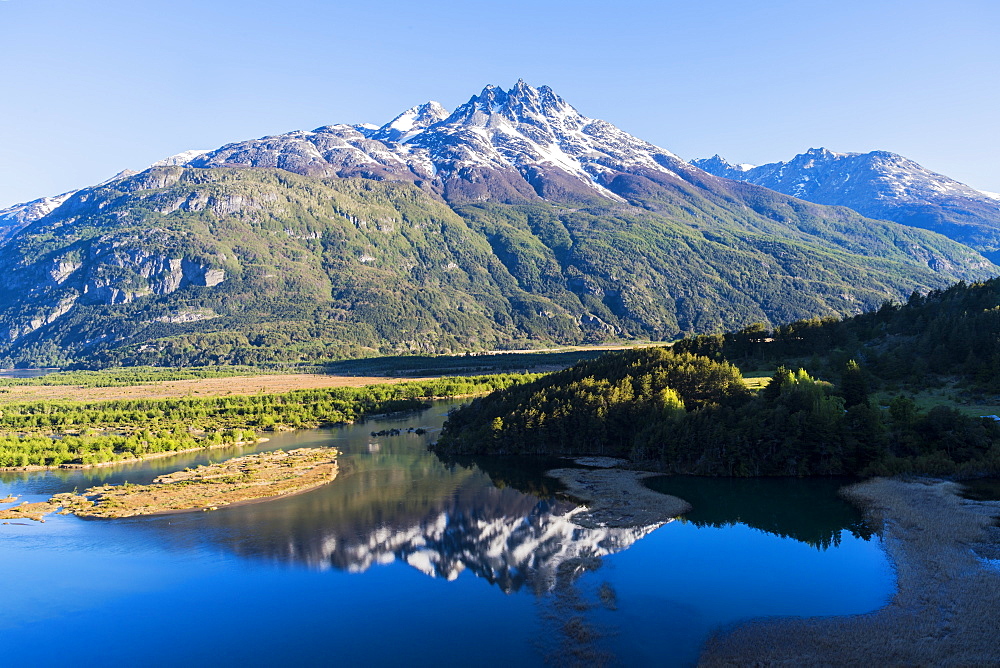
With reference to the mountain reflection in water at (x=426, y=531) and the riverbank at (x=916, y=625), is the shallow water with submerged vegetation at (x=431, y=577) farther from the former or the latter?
the riverbank at (x=916, y=625)

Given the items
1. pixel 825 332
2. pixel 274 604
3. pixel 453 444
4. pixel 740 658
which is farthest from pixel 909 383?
pixel 274 604

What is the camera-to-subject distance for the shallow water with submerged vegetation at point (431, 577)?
4475 centimetres

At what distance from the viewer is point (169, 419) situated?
147250 mm

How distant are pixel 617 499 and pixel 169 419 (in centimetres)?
10835

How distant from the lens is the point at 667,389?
10019 cm

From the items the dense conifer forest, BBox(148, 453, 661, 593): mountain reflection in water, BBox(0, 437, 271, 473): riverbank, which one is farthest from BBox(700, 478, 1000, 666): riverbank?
BBox(0, 437, 271, 473): riverbank

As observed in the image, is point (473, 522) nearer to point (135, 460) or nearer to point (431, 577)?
point (431, 577)

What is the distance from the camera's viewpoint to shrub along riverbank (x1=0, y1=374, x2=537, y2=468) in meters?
115

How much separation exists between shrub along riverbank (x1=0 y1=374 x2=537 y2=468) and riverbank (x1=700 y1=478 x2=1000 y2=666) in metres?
103

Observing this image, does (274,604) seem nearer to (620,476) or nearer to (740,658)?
(740,658)

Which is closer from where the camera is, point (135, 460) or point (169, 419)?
point (135, 460)

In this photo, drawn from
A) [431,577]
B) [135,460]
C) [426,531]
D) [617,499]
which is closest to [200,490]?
[135,460]

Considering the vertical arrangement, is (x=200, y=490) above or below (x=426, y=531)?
above

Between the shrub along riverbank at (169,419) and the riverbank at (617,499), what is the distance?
6909 centimetres
